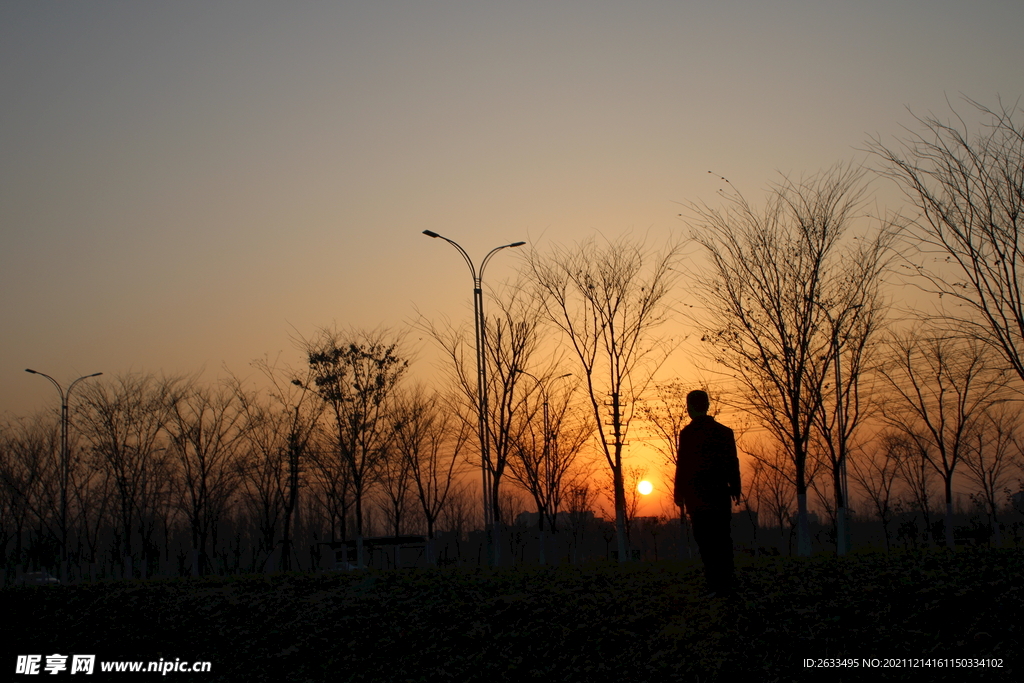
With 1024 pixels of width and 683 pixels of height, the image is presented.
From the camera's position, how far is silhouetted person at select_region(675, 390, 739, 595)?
8.68m

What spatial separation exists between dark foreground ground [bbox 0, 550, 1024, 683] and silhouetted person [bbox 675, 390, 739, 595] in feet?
2.79

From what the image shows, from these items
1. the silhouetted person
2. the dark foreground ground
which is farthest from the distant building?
the silhouetted person

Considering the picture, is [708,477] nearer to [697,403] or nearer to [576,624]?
[697,403]

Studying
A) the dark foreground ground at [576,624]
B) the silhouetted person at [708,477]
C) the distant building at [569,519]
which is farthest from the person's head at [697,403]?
the distant building at [569,519]

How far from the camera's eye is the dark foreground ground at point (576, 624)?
278 inches

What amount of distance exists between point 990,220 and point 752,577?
6.04 meters

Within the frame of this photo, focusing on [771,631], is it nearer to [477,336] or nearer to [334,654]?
[334,654]

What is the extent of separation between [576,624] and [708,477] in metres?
2.31

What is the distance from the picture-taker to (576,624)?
29.8ft

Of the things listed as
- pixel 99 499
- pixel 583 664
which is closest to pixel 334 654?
pixel 583 664

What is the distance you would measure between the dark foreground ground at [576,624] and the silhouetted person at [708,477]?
33.4 inches

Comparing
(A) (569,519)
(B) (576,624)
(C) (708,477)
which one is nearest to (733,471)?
(C) (708,477)

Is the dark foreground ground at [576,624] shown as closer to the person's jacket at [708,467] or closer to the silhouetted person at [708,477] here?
the silhouetted person at [708,477]

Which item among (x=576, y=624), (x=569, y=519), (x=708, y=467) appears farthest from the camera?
(x=569, y=519)
